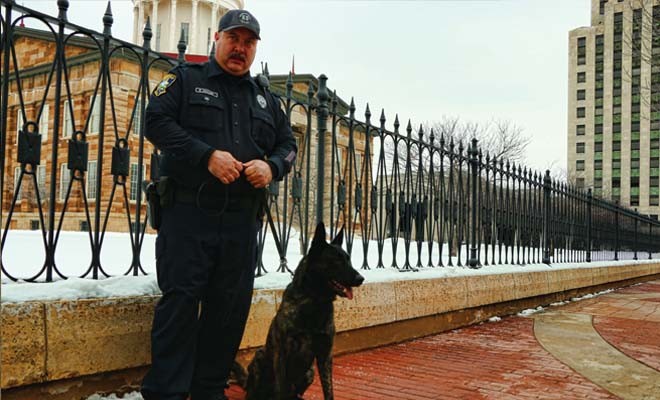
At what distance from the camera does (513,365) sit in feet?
16.8

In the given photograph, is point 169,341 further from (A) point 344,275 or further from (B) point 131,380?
(A) point 344,275

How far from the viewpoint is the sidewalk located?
418 cm

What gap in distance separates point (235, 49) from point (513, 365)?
3793 mm

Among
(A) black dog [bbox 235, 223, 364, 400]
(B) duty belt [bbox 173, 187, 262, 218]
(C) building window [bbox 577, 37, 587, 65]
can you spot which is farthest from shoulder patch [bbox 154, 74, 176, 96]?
(C) building window [bbox 577, 37, 587, 65]

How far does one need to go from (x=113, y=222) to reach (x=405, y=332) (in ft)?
45.9

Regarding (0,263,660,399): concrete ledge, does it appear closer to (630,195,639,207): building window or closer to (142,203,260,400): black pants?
(142,203,260,400): black pants

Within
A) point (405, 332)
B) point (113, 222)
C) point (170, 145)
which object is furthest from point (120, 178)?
point (113, 222)

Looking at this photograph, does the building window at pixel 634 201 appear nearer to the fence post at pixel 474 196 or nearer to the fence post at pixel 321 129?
the fence post at pixel 474 196

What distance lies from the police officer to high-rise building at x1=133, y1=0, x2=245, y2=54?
54.8 meters

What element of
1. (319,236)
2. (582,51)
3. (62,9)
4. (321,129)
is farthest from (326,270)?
(582,51)

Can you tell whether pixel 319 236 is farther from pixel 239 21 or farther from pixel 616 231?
pixel 616 231

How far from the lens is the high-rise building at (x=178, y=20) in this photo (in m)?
55.2

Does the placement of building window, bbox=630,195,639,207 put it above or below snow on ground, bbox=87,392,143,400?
above

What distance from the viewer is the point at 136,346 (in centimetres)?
350
